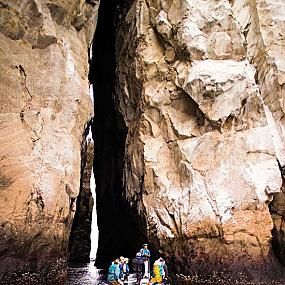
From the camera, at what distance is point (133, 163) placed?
64.0ft

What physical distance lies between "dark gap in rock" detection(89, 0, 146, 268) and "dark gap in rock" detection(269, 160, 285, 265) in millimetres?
8375

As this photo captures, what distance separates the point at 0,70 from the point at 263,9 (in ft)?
42.7

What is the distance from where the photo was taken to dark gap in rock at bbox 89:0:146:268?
24500 mm

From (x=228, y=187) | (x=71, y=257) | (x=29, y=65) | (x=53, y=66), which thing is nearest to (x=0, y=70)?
(x=29, y=65)

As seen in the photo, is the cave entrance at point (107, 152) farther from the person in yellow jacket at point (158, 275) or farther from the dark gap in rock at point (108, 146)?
the person in yellow jacket at point (158, 275)

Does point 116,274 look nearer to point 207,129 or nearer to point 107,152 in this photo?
point 207,129

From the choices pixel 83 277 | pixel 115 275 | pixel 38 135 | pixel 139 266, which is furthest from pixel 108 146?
pixel 115 275

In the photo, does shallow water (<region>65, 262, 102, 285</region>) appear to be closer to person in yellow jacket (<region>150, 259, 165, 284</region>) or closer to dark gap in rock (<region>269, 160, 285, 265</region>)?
person in yellow jacket (<region>150, 259, 165, 284</region>)

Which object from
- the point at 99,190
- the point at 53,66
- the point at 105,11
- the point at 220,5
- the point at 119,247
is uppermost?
the point at 105,11

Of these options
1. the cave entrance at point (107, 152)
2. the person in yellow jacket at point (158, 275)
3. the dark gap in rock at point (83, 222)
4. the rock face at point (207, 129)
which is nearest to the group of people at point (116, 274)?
the person in yellow jacket at point (158, 275)

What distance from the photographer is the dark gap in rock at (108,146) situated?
2450 cm

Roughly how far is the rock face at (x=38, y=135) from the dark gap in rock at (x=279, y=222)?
8.46 metres

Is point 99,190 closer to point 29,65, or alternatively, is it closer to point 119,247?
point 119,247

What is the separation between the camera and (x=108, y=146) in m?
27.7
